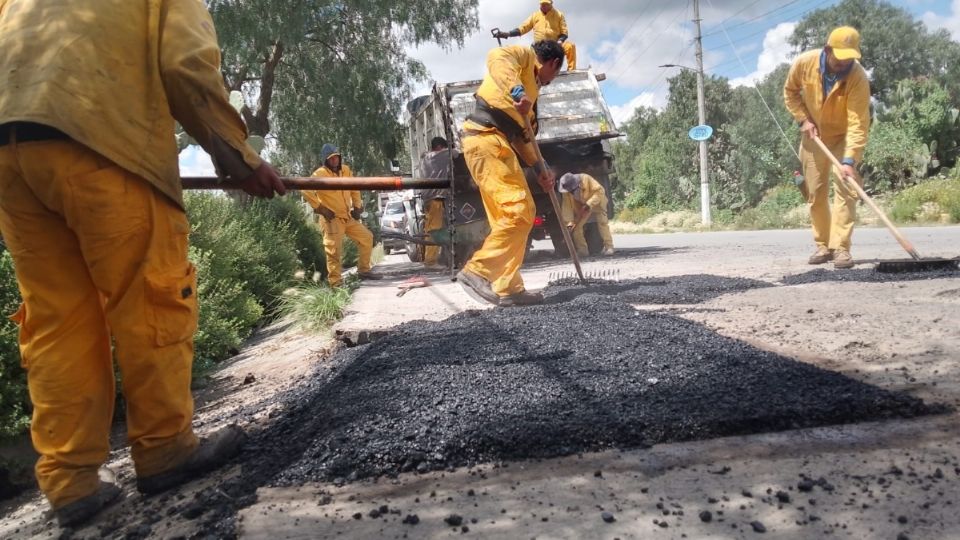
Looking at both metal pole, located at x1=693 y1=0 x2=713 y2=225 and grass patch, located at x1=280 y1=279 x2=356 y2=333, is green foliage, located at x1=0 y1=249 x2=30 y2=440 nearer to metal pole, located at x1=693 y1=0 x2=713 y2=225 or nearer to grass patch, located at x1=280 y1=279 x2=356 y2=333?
grass patch, located at x1=280 y1=279 x2=356 y2=333

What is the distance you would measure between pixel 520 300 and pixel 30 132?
3.42 metres

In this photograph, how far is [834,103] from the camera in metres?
6.50

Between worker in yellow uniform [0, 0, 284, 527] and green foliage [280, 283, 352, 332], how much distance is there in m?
3.58

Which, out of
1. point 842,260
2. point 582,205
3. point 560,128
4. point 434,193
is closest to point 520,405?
point 842,260

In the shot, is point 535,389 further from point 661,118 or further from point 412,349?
point 661,118

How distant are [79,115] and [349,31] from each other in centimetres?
1266

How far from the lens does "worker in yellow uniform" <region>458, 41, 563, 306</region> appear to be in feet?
16.4

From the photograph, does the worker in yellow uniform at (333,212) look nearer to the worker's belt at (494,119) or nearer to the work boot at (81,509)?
the worker's belt at (494,119)

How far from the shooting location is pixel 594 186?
400 inches

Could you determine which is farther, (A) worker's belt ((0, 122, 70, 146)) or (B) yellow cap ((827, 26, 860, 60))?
(B) yellow cap ((827, 26, 860, 60))

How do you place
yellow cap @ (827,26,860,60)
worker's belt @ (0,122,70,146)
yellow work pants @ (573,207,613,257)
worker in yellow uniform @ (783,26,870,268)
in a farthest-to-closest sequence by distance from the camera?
1. yellow work pants @ (573,207,613,257)
2. worker in yellow uniform @ (783,26,870,268)
3. yellow cap @ (827,26,860,60)
4. worker's belt @ (0,122,70,146)

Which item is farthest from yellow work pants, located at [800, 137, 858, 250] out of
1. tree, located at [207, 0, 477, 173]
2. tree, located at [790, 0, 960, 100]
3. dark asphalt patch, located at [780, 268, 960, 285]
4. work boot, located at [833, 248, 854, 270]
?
tree, located at [790, 0, 960, 100]

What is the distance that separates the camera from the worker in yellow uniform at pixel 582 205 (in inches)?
398

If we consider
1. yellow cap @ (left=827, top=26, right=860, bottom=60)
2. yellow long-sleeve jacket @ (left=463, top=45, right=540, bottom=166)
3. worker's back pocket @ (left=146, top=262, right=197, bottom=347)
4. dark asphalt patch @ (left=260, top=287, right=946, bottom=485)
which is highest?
yellow cap @ (left=827, top=26, right=860, bottom=60)
